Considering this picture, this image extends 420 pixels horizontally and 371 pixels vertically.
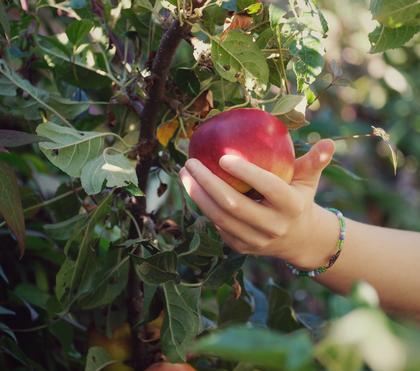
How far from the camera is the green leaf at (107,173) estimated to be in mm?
643

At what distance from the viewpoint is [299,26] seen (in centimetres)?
66

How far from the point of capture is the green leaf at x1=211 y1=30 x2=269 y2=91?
0.67m

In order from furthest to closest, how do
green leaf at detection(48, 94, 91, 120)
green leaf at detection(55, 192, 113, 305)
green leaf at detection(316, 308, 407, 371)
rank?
green leaf at detection(48, 94, 91, 120)
green leaf at detection(55, 192, 113, 305)
green leaf at detection(316, 308, 407, 371)

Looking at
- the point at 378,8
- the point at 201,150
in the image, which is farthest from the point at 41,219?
the point at 378,8

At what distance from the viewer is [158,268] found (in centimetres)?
69

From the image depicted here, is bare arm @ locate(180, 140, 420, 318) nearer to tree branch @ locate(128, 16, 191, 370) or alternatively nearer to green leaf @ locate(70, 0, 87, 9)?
tree branch @ locate(128, 16, 191, 370)

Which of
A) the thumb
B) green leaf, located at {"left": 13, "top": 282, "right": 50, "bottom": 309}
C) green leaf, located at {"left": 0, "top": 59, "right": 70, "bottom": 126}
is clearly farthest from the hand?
green leaf, located at {"left": 13, "top": 282, "right": 50, "bottom": 309}

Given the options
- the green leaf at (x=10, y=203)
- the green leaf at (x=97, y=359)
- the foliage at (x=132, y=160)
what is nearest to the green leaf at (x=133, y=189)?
the foliage at (x=132, y=160)

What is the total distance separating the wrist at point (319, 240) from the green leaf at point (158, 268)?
0.13 metres

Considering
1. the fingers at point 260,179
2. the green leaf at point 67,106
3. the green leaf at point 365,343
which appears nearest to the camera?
the green leaf at point 365,343

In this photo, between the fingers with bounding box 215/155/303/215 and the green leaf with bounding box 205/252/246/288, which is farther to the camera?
the green leaf with bounding box 205/252/246/288

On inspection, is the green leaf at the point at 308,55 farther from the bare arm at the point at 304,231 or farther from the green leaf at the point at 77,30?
the green leaf at the point at 77,30

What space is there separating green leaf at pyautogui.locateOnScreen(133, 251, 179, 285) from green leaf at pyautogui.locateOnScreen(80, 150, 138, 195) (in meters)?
0.08

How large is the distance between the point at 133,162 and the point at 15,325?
0.87ft
